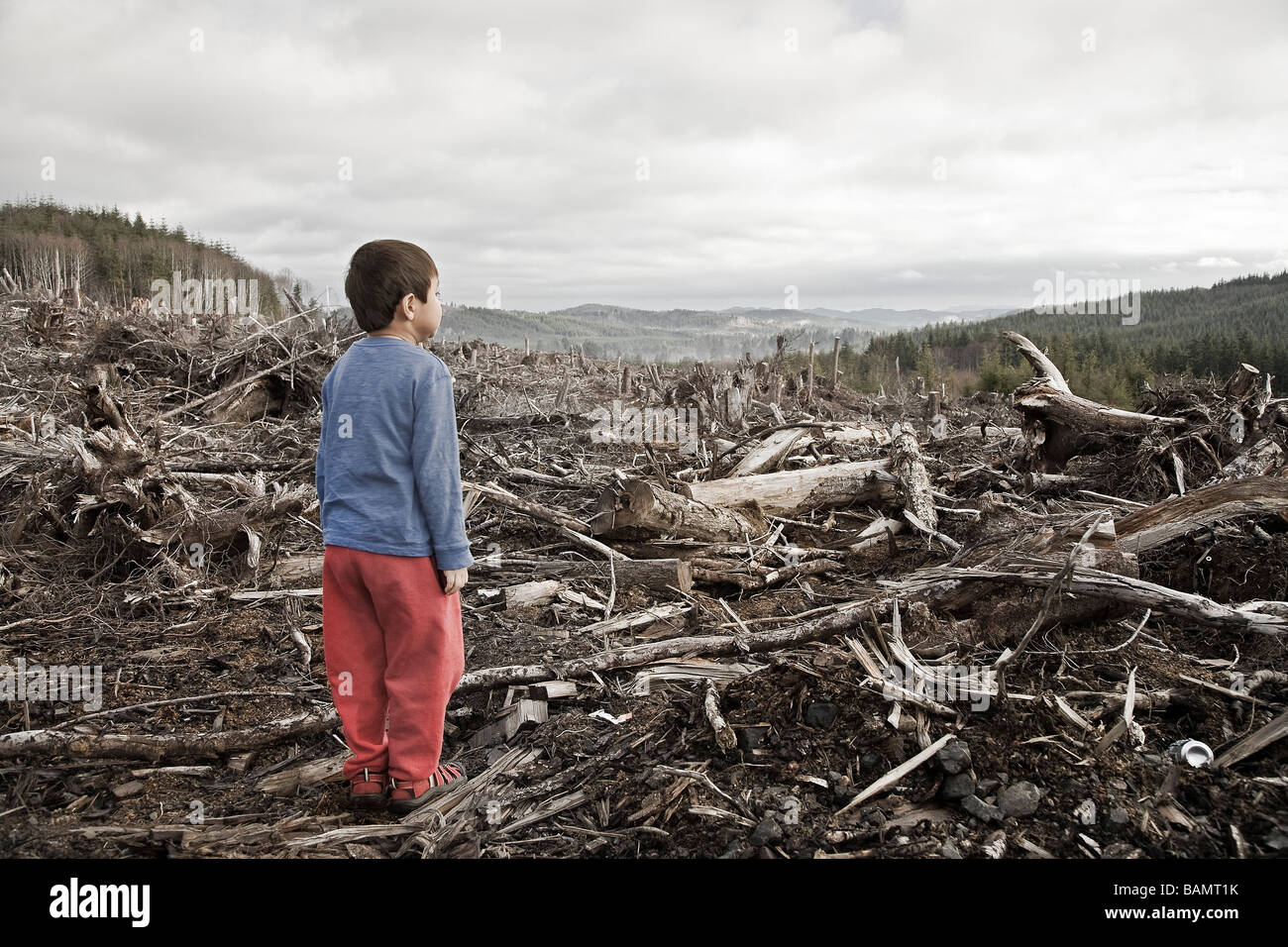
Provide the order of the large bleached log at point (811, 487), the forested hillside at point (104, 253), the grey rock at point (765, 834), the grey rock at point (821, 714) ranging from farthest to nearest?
1. the forested hillside at point (104, 253)
2. the large bleached log at point (811, 487)
3. the grey rock at point (821, 714)
4. the grey rock at point (765, 834)

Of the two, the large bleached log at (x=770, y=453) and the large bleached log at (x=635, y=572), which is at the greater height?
the large bleached log at (x=770, y=453)

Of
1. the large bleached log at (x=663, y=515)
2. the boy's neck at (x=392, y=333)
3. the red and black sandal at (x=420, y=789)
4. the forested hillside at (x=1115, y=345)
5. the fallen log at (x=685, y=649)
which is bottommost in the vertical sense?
the red and black sandal at (x=420, y=789)

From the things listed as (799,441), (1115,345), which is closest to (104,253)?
(799,441)

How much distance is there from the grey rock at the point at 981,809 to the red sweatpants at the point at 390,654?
1.72 metres

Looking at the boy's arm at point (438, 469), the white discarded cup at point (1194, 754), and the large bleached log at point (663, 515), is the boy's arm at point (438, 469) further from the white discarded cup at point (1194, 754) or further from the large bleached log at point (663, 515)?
the large bleached log at point (663, 515)

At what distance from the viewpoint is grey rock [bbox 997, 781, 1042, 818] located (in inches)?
97.0

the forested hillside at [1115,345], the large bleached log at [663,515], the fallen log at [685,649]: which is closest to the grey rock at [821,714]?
the fallen log at [685,649]

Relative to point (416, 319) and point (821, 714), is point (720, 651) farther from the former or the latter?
point (416, 319)

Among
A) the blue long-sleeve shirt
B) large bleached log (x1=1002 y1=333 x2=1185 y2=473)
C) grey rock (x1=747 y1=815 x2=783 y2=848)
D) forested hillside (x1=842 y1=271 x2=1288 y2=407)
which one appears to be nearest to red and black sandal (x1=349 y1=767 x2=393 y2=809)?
the blue long-sleeve shirt

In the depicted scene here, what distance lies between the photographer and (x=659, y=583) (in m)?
4.88

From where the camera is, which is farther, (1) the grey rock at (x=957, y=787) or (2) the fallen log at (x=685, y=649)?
(2) the fallen log at (x=685, y=649)

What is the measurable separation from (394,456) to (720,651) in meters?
1.89

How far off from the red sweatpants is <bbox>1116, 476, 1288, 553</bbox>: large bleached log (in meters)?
3.54

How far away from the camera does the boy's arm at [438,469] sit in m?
2.55
